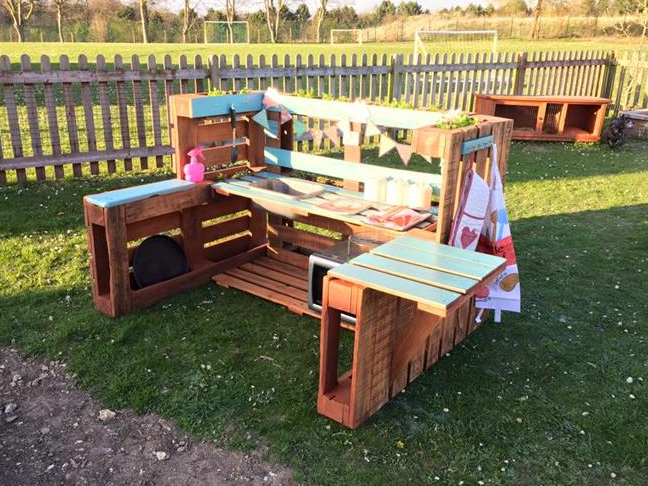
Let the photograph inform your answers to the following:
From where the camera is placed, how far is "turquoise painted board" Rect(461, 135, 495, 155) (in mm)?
3822

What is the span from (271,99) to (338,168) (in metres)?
1.04

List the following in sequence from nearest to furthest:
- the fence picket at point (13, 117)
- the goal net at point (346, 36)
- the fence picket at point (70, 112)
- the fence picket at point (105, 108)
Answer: the fence picket at point (13, 117), the fence picket at point (70, 112), the fence picket at point (105, 108), the goal net at point (346, 36)

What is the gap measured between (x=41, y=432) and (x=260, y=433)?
4.04ft

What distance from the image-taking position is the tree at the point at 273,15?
5812 cm

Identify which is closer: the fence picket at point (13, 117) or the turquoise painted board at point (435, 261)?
the turquoise painted board at point (435, 261)

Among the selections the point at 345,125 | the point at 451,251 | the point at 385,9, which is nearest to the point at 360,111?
the point at 345,125

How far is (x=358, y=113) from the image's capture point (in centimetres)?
475

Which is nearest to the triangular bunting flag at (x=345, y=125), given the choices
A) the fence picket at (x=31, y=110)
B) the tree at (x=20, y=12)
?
the fence picket at (x=31, y=110)

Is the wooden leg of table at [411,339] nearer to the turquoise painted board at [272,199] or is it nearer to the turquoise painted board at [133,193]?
the turquoise painted board at [272,199]

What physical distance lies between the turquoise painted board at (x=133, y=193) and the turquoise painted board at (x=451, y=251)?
2.03 metres

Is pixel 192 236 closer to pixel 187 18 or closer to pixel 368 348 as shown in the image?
pixel 368 348

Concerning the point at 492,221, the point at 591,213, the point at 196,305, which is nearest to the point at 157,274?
the point at 196,305

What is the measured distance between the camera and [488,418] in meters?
3.54

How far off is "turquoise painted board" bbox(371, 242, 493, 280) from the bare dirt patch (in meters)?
1.35
